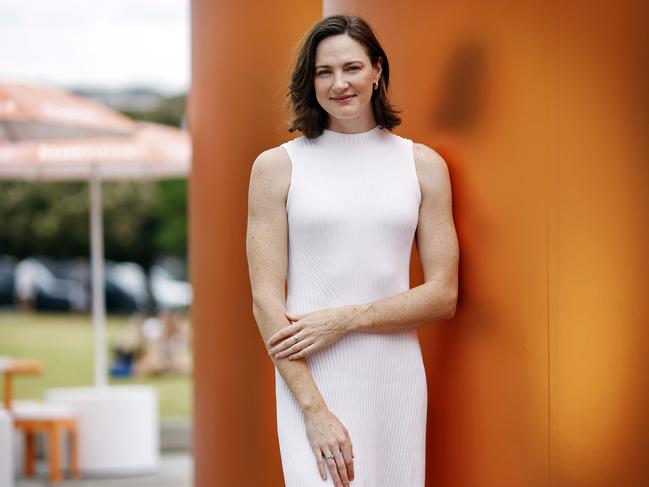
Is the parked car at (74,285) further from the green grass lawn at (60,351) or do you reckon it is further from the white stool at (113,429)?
the white stool at (113,429)

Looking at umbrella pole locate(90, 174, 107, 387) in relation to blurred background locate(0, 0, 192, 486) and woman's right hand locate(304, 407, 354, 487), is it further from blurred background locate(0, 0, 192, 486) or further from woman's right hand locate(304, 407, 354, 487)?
blurred background locate(0, 0, 192, 486)

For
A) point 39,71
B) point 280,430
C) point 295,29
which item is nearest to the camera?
point 280,430

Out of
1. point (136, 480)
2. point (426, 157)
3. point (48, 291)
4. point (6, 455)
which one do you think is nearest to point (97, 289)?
point (136, 480)

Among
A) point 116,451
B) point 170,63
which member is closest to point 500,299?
point 116,451

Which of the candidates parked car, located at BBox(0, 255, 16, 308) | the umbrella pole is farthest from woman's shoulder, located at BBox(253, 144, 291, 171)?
parked car, located at BBox(0, 255, 16, 308)

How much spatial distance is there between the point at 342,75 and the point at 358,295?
0.51 m

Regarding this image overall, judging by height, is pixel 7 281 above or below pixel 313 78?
below

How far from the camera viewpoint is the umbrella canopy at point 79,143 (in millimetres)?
8836

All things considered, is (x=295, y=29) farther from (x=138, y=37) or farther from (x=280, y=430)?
(x=138, y=37)

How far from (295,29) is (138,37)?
67.5 feet

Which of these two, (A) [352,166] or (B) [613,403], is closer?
(B) [613,403]

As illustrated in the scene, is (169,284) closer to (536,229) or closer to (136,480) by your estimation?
(136,480)

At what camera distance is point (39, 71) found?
23.9 m

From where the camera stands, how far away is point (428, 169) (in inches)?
120
